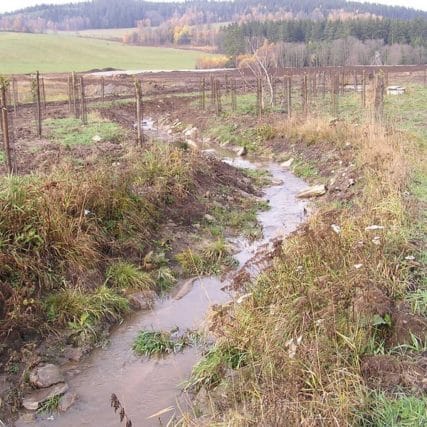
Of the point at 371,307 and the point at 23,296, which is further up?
the point at 371,307

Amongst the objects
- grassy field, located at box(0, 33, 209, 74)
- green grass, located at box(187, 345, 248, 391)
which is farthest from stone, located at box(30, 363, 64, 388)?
grassy field, located at box(0, 33, 209, 74)

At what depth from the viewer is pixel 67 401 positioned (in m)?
5.64

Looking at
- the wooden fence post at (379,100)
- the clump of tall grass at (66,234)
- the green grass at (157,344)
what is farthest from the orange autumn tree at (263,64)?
the green grass at (157,344)

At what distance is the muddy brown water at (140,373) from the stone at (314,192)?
528 cm

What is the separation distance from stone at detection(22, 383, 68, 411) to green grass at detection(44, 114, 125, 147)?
1134 cm

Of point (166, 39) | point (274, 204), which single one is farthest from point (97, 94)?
point (166, 39)

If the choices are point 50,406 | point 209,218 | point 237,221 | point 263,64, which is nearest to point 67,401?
point 50,406

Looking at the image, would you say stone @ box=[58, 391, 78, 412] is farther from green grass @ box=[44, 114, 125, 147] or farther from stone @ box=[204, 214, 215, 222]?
green grass @ box=[44, 114, 125, 147]

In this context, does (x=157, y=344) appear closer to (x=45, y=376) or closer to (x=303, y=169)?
(x=45, y=376)

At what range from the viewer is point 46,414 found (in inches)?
216

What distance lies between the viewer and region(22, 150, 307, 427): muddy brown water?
541cm

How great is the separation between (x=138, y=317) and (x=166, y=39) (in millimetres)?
128822

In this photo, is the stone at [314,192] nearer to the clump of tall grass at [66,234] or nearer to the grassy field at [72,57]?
the clump of tall grass at [66,234]

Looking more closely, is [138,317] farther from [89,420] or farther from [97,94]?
[97,94]
